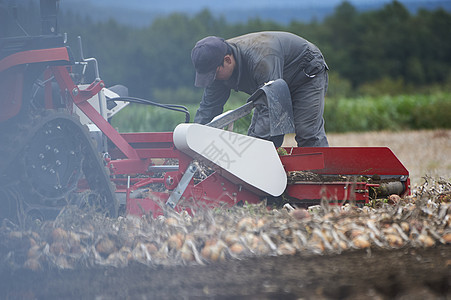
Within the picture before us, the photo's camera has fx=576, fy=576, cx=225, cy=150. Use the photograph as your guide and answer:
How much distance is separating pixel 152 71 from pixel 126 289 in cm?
3629

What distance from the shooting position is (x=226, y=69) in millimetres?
4395

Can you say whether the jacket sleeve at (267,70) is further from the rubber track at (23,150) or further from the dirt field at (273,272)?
the dirt field at (273,272)

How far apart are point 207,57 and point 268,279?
223cm

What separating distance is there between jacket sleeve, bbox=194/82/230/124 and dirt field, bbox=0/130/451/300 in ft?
7.11

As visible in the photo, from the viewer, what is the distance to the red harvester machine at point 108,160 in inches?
123

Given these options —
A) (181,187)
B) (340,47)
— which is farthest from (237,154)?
(340,47)

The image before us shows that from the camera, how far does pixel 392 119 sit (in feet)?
65.2

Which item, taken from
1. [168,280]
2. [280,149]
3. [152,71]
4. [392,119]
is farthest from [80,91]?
[152,71]

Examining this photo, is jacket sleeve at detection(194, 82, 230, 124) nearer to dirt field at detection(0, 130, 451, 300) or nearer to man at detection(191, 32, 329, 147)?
man at detection(191, 32, 329, 147)

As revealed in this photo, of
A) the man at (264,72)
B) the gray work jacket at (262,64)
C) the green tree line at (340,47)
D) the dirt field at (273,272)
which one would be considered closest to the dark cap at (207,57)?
the man at (264,72)

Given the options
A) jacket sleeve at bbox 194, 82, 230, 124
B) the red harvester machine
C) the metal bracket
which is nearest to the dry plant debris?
the red harvester machine

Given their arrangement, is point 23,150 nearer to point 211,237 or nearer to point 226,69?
point 211,237

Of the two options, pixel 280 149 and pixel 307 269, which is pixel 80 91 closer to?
pixel 280 149

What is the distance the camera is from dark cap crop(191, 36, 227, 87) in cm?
418
